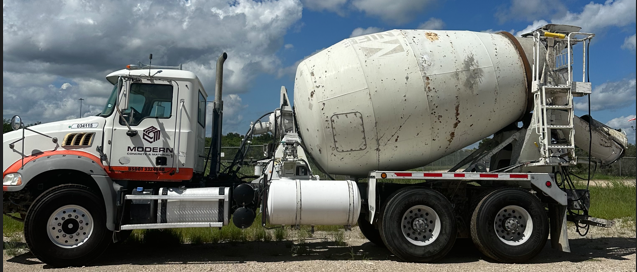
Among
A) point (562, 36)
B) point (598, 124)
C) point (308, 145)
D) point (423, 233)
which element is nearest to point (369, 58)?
point (308, 145)

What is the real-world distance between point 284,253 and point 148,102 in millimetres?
3384

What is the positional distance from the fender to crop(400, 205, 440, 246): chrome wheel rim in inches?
173

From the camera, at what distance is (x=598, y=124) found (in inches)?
332

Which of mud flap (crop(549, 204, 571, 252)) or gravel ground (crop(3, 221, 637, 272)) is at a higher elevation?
mud flap (crop(549, 204, 571, 252))

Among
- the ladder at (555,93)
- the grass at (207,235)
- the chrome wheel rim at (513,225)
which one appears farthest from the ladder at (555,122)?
the grass at (207,235)

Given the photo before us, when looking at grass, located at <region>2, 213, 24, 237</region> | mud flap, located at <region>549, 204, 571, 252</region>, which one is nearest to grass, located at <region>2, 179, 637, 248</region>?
grass, located at <region>2, 213, 24, 237</region>

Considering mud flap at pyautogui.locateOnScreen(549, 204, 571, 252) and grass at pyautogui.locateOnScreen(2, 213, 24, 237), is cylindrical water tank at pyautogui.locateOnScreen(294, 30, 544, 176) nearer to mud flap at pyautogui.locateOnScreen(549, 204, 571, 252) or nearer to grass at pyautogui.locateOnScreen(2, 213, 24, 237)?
mud flap at pyautogui.locateOnScreen(549, 204, 571, 252)

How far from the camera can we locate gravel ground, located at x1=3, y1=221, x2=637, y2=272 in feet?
23.1

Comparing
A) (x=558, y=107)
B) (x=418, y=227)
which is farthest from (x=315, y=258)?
(x=558, y=107)

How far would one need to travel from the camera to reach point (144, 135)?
24.0ft

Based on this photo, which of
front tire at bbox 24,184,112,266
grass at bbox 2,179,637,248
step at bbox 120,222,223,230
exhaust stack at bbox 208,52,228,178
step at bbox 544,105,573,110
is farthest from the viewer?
grass at bbox 2,179,637,248

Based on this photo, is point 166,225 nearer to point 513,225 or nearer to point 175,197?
point 175,197

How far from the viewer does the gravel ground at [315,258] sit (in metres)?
7.05

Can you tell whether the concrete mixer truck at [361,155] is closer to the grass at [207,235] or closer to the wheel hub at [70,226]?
the wheel hub at [70,226]
